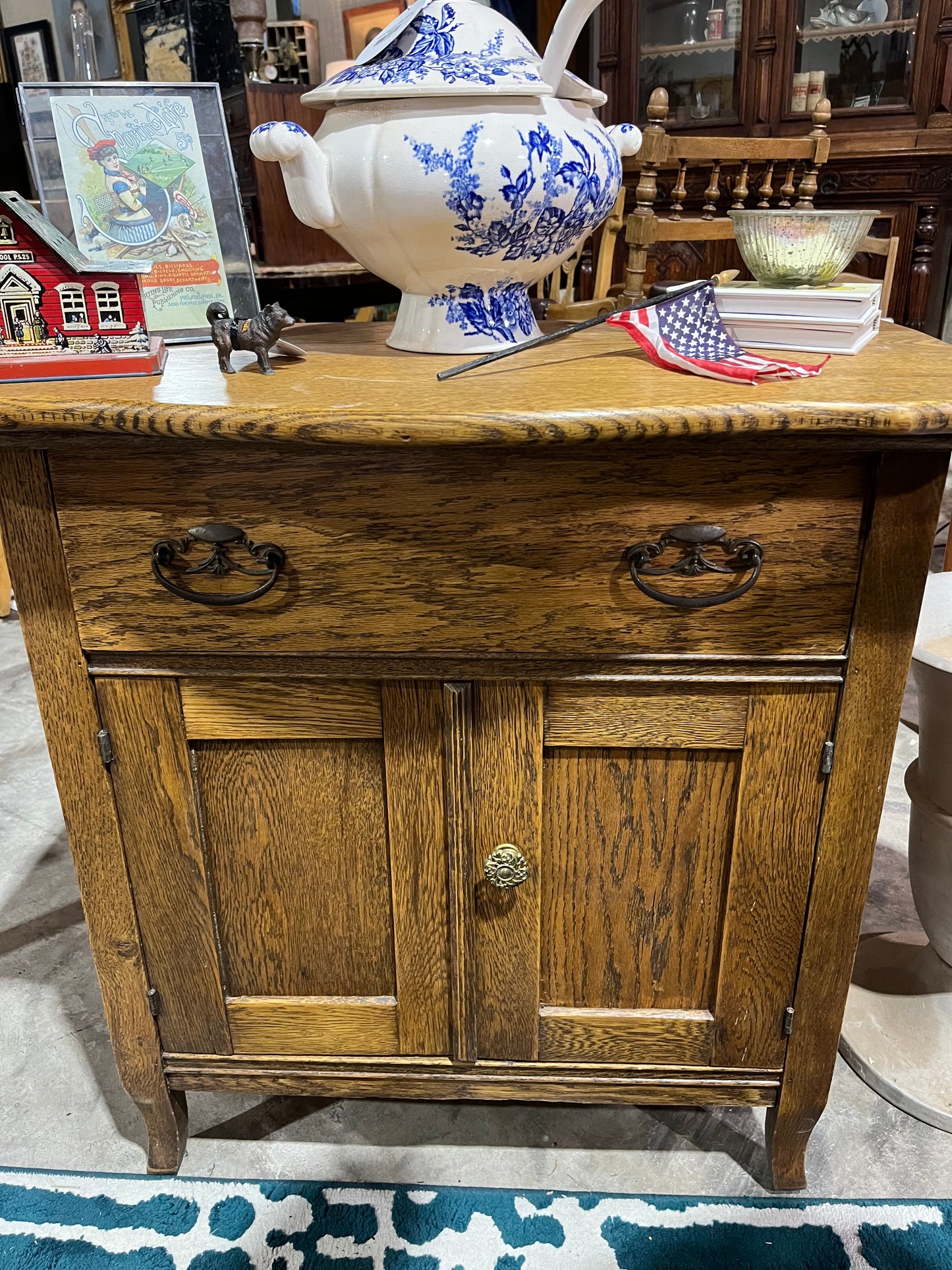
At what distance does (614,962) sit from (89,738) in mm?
553

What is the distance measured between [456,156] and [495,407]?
247mm

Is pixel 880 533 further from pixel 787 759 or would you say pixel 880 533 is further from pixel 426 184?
pixel 426 184

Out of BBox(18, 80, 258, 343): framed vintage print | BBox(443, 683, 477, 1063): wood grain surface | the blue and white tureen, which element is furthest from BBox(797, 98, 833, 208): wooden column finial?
BBox(443, 683, 477, 1063): wood grain surface

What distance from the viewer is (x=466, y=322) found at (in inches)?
34.4

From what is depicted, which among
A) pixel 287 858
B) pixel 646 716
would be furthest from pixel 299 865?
pixel 646 716

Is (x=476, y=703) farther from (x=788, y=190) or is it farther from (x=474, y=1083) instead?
(x=788, y=190)

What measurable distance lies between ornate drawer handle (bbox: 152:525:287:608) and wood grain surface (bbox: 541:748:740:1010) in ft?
0.98

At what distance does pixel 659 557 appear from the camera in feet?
2.41

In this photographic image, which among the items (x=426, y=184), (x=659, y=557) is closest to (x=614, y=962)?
(x=659, y=557)

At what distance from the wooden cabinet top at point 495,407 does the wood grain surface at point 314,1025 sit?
59cm

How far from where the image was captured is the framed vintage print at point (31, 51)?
382 cm

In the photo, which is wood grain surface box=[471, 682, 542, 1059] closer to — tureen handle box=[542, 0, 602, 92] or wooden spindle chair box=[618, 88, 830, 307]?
tureen handle box=[542, 0, 602, 92]

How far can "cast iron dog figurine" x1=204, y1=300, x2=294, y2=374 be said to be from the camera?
79 cm

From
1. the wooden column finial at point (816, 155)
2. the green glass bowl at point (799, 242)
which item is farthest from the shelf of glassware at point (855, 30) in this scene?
the green glass bowl at point (799, 242)
